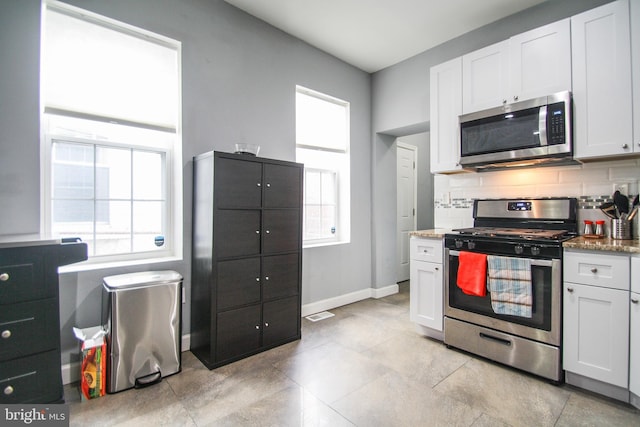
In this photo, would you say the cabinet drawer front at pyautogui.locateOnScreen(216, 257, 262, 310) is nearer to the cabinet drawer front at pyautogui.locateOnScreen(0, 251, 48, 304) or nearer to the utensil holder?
the cabinet drawer front at pyautogui.locateOnScreen(0, 251, 48, 304)

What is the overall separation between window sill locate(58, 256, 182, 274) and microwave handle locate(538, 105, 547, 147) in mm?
3058

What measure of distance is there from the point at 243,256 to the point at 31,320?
49.6 inches

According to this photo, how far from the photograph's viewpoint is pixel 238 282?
2.42 metres

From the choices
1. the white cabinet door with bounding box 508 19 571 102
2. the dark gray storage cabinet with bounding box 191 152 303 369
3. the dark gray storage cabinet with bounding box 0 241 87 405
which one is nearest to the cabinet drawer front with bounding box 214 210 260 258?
the dark gray storage cabinet with bounding box 191 152 303 369

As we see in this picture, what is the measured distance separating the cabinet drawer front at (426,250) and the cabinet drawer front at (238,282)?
1.47 meters

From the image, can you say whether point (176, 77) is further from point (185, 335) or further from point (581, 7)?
point (581, 7)

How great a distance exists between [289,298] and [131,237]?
1.41 metres

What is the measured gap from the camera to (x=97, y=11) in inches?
85.1

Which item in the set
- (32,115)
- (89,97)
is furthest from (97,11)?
(32,115)

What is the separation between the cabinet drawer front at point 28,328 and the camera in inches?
59.2

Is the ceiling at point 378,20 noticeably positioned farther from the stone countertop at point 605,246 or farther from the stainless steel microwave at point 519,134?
the stone countertop at point 605,246

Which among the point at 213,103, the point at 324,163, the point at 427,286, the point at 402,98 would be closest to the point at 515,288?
the point at 427,286

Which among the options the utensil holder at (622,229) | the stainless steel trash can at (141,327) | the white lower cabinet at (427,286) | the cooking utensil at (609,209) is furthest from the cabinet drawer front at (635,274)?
the stainless steel trash can at (141,327)

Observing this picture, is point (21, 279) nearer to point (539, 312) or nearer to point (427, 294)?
point (427, 294)
